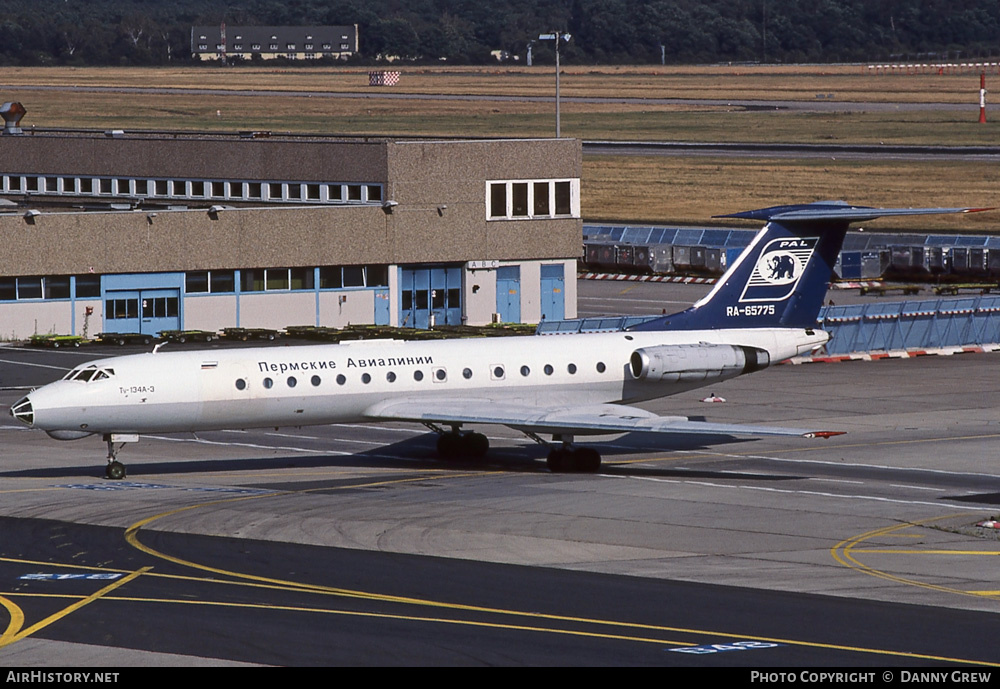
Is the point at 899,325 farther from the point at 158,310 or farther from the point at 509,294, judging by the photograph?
the point at 158,310

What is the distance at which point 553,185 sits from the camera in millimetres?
76875

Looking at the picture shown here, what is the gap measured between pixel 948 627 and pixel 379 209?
54126 mm

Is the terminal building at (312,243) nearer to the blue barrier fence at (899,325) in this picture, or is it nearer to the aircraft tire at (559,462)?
the blue barrier fence at (899,325)

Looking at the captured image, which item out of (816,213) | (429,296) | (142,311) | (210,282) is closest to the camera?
A: (816,213)

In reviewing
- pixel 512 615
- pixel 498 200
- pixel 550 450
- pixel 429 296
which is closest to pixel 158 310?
pixel 429 296

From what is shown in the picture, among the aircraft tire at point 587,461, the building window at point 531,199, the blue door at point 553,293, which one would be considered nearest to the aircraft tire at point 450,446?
the aircraft tire at point 587,461

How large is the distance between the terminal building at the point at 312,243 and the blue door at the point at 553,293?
0.26 ft

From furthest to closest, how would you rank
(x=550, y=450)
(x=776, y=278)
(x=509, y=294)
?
1. (x=509, y=294)
2. (x=776, y=278)
3. (x=550, y=450)

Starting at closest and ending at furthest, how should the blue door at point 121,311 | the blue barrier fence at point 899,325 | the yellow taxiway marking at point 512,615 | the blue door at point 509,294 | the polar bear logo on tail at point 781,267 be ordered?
the yellow taxiway marking at point 512,615, the polar bear logo on tail at point 781,267, the blue barrier fence at point 899,325, the blue door at point 121,311, the blue door at point 509,294

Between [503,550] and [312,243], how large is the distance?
4619 centimetres

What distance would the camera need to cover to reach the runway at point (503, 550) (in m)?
21.6

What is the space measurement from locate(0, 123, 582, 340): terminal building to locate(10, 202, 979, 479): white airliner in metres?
31.3

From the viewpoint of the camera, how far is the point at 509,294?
77.9 metres

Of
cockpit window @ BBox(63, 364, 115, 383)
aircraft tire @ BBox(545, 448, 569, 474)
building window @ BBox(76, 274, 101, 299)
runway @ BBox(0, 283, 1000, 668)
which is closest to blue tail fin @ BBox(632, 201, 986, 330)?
runway @ BBox(0, 283, 1000, 668)
